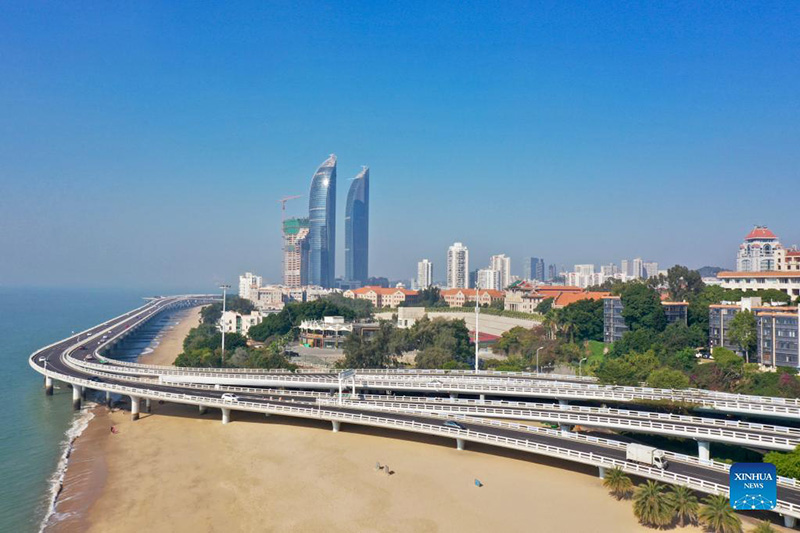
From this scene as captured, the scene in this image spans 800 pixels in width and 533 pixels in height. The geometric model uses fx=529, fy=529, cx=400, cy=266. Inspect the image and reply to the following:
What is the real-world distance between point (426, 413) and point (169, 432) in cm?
2039

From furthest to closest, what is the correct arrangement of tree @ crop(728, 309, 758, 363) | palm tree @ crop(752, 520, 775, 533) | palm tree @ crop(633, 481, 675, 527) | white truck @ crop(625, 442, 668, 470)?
tree @ crop(728, 309, 758, 363) < white truck @ crop(625, 442, 668, 470) < palm tree @ crop(633, 481, 675, 527) < palm tree @ crop(752, 520, 775, 533)

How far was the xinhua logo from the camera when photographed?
17.5 metres

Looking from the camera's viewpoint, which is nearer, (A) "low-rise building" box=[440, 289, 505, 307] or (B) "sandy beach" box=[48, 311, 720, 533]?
(B) "sandy beach" box=[48, 311, 720, 533]

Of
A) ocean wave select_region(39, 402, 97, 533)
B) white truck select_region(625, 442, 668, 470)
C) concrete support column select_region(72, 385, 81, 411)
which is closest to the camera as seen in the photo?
white truck select_region(625, 442, 668, 470)

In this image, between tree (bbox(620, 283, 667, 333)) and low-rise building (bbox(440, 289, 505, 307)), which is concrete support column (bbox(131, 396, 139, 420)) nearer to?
tree (bbox(620, 283, 667, 333))

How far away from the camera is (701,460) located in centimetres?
2841

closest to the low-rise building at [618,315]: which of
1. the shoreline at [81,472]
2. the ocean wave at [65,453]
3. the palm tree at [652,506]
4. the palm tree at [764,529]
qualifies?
the palm tree at [652,506]

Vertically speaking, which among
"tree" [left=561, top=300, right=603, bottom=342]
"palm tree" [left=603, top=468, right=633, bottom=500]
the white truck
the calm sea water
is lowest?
the calm sea water

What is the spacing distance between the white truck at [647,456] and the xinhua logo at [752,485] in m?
7.64

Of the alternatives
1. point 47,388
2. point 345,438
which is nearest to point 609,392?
point 345,438

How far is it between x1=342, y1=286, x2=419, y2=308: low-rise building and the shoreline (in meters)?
111

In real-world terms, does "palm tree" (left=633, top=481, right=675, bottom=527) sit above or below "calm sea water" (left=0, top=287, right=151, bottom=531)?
above

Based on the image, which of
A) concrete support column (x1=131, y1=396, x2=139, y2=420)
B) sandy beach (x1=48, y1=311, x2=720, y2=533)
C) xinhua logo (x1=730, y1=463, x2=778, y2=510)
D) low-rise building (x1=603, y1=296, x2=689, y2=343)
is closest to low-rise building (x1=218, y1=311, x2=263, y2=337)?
concrete support column (x1=131, y1=396, x2=139, y2=420)

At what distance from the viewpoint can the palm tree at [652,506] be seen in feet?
78.5
